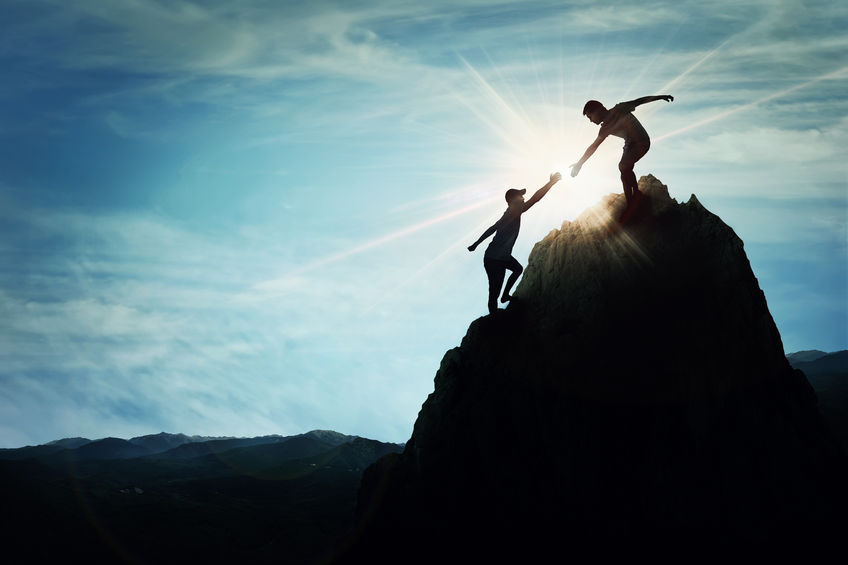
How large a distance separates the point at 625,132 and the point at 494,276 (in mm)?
4126

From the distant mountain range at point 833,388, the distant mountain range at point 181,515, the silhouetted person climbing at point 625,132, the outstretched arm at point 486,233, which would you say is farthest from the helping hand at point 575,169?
the distant mountain range at point 833,388

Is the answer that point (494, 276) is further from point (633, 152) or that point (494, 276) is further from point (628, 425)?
point (628, 425)

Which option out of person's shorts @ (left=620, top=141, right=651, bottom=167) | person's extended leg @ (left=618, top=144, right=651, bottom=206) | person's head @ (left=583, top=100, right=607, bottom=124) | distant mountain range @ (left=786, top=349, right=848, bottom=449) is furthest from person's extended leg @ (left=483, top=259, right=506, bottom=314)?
distant mountain range @ (left=786, top=349, right=848, bottom=449)

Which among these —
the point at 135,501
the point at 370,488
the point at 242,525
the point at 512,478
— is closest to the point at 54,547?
the point at 242,525

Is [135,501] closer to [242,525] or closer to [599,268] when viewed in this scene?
[242,525]

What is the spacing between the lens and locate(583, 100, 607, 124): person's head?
10.3m

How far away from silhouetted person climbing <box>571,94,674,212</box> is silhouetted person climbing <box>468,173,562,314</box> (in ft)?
4.22

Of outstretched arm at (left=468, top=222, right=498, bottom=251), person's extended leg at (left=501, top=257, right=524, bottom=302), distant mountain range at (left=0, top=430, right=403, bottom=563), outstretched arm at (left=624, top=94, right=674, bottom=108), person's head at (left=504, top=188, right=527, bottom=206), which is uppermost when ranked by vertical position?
outstretched arm at (left=624, top=94, right=674, bottom=108)

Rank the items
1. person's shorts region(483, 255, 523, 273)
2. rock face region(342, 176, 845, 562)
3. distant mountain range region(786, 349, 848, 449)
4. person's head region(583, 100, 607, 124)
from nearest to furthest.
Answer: rock face region(342, 176, 845, 562) < person's head region(583, 100, 607, 124) < person's shorts region(483, 255, 523, 273) < distant mountain range region(786, 349, 848, 449)

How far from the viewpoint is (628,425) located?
9188 millimetres

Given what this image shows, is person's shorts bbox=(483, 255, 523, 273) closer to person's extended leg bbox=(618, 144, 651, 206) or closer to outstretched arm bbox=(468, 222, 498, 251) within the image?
outstretched arm bbox=(468, 222, 498, 251)

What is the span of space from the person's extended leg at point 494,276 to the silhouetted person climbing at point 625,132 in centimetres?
252

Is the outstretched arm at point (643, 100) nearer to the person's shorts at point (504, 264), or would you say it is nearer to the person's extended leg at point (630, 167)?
the person's extended leg at point (630, 167)

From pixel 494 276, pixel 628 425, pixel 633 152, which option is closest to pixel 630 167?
pixel 633 152
